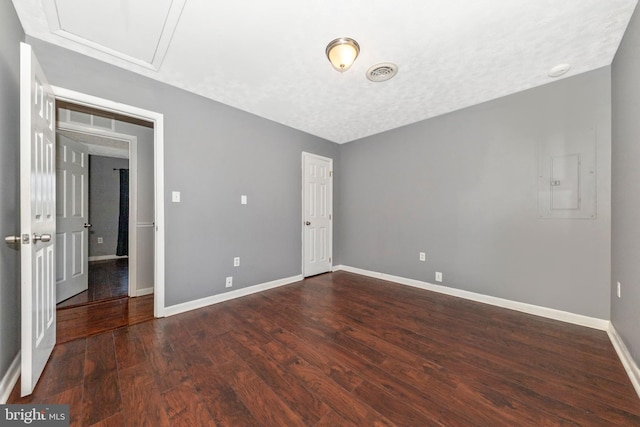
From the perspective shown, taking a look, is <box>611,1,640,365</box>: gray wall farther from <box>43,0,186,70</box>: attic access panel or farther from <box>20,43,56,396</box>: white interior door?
<box>20,43,56,396</box>: white interior door

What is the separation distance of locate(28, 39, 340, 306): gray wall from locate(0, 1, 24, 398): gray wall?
42 centimetres

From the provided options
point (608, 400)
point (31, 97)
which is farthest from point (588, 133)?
point (31, 97)

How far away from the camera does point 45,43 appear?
1.95 m

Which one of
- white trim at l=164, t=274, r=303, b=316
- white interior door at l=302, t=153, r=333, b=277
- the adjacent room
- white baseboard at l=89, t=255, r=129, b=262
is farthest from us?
white baseboard at l=89, t=255, r=129, b=262

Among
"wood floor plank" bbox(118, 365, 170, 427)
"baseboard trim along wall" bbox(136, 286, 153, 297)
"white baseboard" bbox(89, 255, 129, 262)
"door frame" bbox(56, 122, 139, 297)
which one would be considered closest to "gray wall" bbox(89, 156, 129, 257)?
"white baseboard" bbox(89, 255, 129, 262)

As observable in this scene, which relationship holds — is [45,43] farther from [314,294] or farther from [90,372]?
[314,294]

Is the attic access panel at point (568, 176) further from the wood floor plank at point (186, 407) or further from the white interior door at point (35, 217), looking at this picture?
the white interior door at point (35, 217)

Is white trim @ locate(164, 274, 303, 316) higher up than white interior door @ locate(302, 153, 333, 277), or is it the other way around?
white interior door @ locate(302, 153, 333, 277)

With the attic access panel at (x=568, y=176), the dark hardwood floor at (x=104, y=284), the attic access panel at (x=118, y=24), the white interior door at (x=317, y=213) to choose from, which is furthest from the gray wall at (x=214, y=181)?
the attic access panel at (x=568, y=176)

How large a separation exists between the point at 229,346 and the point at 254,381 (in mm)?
519

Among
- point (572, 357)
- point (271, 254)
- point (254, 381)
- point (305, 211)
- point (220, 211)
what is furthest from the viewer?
point (305, 211)

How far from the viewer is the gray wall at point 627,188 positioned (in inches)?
64.4

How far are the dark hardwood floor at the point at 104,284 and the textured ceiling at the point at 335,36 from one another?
9.07 feet

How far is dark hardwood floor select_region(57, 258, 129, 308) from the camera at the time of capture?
2.96 m
